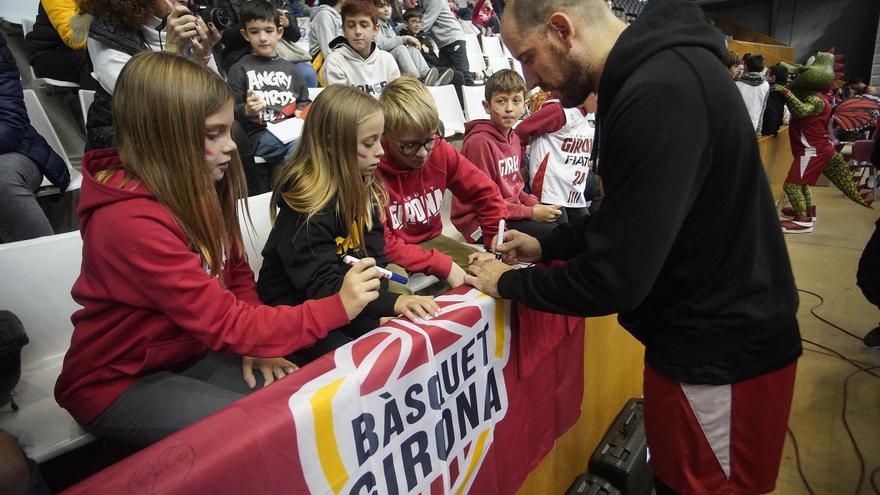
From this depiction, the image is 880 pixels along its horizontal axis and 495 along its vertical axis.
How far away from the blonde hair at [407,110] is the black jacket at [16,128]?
5.56 ft

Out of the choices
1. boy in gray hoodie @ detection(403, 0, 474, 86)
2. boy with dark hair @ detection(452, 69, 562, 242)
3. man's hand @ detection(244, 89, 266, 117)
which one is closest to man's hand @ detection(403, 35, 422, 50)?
boy in gray hoodie @ detection(403, 0, 474, 86)

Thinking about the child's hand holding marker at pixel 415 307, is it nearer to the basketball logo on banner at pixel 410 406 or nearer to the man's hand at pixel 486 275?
the basketball logo on banner at pixel 410 406

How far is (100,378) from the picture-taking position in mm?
1128

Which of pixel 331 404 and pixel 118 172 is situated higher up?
pixel 118 172

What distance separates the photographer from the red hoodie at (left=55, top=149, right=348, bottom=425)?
1.05 meters

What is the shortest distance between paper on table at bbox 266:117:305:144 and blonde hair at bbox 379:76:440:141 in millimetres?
1138

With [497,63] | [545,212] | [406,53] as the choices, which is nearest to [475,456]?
[545,212]

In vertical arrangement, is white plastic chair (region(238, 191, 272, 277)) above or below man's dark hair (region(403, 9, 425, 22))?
below

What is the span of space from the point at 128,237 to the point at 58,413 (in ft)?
2.35

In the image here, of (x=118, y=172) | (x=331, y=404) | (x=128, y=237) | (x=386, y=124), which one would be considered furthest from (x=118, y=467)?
(x=386, y=124)

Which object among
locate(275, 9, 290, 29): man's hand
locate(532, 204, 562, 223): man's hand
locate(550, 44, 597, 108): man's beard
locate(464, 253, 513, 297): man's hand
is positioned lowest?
locate(532, 204, 562, 223): man's hand

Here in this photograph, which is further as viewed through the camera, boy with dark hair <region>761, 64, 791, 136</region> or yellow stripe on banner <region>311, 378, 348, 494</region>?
boy with dark hair <region>761, 64, 791, 136</region>

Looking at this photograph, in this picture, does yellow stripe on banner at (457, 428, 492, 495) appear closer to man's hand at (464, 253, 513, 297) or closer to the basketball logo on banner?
the basketball logo on banner

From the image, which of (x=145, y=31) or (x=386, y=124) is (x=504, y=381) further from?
(x=145, y=31)
